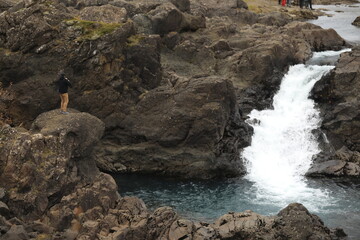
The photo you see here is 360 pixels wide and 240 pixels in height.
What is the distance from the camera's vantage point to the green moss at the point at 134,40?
49.9 m

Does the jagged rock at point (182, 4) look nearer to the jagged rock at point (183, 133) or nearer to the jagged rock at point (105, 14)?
the jagged rock at point (105, 14)

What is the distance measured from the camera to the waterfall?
43219 millimetres

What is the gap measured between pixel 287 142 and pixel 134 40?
756 inches

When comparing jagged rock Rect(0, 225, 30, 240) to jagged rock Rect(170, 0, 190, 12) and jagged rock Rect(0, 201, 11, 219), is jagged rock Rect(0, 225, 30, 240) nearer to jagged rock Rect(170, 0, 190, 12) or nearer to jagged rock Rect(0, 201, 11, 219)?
jagged rock Rect(0, 201, 11, 219)

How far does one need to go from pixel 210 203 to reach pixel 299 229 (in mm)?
11277

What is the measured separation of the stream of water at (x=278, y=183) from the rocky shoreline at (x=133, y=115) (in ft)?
4.71

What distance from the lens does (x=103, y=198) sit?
3459 cm

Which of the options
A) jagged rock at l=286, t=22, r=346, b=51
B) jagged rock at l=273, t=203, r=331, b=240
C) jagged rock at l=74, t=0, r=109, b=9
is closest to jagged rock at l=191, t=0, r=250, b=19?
jagged rock at l=286, t=22, r=346, b=51

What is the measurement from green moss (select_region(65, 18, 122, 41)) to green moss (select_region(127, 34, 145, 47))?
6.55ft

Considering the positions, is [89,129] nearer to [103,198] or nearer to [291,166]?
[103,198]

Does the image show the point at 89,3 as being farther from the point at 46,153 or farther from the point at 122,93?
the point at 46,153

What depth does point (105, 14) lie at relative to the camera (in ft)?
176

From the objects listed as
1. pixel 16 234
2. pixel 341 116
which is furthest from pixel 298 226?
pixel 341 116

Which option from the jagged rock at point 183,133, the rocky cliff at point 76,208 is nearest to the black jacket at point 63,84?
the rocky cliff at point 76,208
